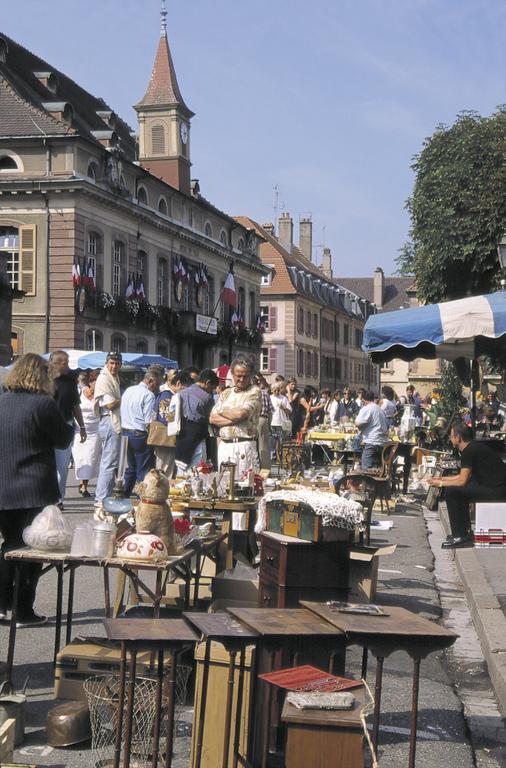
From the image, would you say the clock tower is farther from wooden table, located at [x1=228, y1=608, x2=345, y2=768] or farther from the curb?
wooden table, located at [x1=228, y1=608, x2=345, y2=768]

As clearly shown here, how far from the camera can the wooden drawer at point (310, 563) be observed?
575 centimetres

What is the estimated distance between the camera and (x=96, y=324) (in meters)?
39.9

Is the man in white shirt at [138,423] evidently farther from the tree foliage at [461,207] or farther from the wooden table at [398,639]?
the tree foliage at [461,207]

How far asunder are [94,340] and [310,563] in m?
34.8

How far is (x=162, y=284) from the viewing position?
47875 mm

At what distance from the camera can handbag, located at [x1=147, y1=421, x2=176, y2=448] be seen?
12898 millimetres

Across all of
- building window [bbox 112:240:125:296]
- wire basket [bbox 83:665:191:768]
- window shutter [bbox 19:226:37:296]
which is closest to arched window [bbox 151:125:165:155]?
building window [bbox 112:240:125:296]

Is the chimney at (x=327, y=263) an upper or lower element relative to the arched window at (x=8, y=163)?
upper

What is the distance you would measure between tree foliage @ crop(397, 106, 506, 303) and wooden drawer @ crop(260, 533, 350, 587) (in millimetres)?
28573

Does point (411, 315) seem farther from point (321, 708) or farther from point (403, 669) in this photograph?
point (321, 708)

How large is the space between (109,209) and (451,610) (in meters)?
34.2

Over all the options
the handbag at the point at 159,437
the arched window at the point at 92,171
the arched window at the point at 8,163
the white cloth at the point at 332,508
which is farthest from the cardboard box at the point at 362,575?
the arched window at the point at 92,171

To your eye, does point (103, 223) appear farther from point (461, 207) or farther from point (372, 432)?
point (372, 432)

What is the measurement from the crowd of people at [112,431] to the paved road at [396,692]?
2.02 ft
